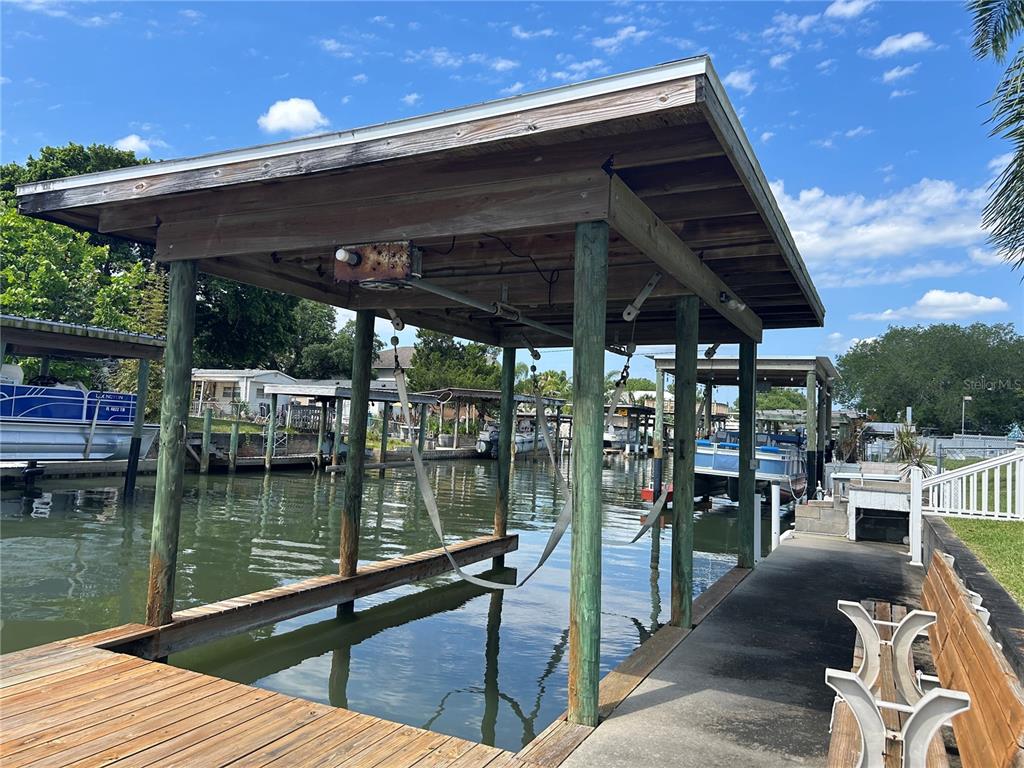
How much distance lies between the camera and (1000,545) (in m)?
7.15

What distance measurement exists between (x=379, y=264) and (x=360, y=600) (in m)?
4.75

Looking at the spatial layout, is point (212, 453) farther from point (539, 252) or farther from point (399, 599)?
point (539, 252)

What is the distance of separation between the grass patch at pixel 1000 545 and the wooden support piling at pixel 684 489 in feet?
6.97

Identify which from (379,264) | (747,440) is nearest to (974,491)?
(747,440)

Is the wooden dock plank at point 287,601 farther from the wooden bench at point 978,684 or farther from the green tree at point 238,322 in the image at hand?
the green tree at point 238,322

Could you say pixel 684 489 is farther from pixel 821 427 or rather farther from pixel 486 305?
pixel 821 427

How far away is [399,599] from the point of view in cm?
785

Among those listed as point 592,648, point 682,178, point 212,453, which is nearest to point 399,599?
point 592,648

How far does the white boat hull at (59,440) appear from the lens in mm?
14734

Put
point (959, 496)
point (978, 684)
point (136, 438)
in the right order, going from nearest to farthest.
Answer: point (978, 684) < point (959, 496) < point (136, 438)

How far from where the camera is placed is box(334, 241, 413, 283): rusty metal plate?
420 centimetres

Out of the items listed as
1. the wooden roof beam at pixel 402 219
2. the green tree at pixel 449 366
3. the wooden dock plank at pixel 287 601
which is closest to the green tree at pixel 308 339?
the green tree at pixel 449 366

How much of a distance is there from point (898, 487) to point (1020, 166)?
17.6 feet

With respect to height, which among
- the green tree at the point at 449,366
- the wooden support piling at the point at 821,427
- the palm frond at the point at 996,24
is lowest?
the wooden support piling at the point at 821,427
